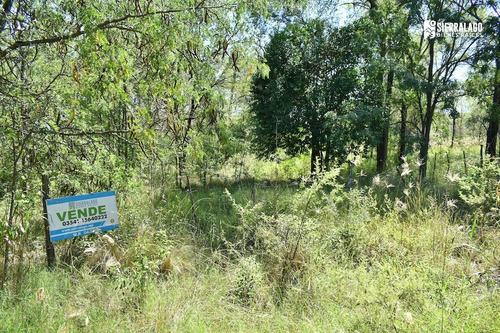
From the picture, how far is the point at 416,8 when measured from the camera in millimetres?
6809

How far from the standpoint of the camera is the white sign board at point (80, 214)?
345 centimetres

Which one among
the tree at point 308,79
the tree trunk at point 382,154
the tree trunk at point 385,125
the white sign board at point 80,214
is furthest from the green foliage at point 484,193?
the tree trunk at point 382,154

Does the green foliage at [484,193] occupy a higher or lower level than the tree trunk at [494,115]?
lower

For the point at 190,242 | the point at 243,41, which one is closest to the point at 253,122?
the point at 190,242

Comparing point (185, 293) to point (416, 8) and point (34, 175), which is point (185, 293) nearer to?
point (34, 175)

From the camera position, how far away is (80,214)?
361 centimetres

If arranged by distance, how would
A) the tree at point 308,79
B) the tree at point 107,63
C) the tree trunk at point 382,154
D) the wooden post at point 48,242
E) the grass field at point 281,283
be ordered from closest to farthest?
1. the tree at point 107,63
2. the grass field at point 281,283
3. the wooden post at point 48,242
4. the tree at point 308,79
5. the tree trunk at point 382,154

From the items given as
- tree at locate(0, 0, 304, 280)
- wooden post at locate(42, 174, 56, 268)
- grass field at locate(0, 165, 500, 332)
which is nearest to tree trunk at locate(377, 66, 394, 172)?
grass field at locate(0, 165, 500, 332)

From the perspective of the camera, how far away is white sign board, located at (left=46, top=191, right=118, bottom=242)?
3445mm

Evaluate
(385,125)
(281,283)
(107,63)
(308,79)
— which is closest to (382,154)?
(385,125)

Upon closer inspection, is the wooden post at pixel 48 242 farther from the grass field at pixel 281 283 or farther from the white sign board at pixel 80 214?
the white sign board at pixel 80 214

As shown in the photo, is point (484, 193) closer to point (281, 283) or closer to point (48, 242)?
point (281, 283)

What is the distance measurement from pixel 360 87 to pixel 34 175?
7654 millimetres

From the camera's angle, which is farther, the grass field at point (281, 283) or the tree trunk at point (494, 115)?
the tree trunk at point (494, 115)
